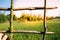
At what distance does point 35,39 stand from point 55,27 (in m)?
0.67

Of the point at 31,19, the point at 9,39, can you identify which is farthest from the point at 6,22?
the point at 9,39

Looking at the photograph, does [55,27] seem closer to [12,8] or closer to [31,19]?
[31,19]

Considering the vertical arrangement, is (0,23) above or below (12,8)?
below

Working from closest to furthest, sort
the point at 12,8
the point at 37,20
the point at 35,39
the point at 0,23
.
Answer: the point at 12,8
the point at 35,39
the point at 37,20
the point at 0,23

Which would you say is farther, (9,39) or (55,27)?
(55,27)

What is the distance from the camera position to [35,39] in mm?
6551

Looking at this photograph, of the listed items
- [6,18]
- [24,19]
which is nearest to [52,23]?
[24,19]

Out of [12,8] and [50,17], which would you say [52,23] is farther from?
[12,8]

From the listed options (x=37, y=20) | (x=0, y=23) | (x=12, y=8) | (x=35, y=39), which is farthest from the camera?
(x=0, y=23)

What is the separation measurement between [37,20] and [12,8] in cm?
219

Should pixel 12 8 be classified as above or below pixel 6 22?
above

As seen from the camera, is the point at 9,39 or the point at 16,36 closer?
the point at 9,39

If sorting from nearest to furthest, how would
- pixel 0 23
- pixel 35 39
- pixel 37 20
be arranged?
1. pixel 35 39
2. pixel 37 20
3. pixel 0 23

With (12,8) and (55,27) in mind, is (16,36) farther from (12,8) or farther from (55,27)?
(12,8)
